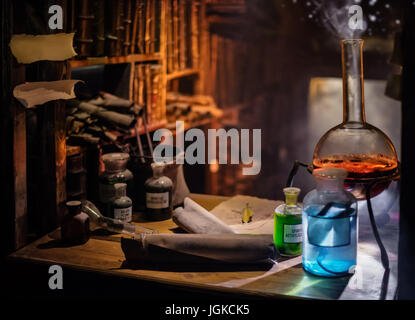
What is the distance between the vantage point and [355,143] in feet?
6.70

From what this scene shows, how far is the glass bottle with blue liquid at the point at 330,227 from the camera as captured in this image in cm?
167

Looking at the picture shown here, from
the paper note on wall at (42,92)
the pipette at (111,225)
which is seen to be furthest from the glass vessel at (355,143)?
the paper note on wall at (42,92)

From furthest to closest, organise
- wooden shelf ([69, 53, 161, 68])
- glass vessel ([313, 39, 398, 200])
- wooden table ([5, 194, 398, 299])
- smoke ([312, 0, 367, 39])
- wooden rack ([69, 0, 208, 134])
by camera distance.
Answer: smoke ([312, 0, 367, 39]) < wooden rack ([69, 0, 208, 134]) < wooden shelf ([69, 53, 161, 68]) < glass vessel ([313, 39, 398, 200]) < wooden table ([5, 194, 398, 299])

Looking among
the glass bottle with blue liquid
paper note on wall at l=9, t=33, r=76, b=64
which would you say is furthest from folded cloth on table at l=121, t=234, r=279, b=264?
paper note on wall at l=9, t=33, r=76, b=64

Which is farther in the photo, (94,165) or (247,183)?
(247,183)

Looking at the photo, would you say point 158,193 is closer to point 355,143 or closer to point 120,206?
point 120,206

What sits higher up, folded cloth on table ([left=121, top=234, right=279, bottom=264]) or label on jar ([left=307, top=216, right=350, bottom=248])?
label on jar ([left=307, top=216, right=350, bottom=248])

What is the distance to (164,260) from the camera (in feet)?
5.92

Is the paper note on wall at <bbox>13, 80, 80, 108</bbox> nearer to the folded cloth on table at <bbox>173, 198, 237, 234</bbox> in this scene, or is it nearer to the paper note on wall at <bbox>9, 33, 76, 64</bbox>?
the paper note on wall at <bbox>9, 33, 76, 64</bbox>

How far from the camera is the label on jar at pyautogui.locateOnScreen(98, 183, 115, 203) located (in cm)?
225
